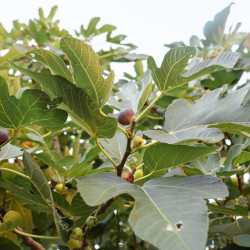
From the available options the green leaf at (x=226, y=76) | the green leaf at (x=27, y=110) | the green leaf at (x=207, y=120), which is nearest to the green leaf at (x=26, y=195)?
the green leaf at (x=27, y=110)

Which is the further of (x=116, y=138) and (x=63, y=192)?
(x=63, y=192)

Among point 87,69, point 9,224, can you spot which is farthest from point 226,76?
point 9,224

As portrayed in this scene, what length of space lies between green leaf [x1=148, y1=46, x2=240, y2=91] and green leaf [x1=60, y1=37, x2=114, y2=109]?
129 millimetres

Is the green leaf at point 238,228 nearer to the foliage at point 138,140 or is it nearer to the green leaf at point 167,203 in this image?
the foliage at point 138,140

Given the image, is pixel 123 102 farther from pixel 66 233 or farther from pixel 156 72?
pixel 66 233

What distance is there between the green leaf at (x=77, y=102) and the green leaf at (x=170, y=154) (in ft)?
0.36

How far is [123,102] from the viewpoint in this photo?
96 cm

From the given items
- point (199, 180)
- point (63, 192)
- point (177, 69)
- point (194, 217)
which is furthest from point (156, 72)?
point (63, 192)

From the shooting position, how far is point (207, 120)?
2.41 feet

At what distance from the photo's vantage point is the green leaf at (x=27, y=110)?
0.76m

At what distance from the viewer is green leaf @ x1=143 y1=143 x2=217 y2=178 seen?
0.70 metres

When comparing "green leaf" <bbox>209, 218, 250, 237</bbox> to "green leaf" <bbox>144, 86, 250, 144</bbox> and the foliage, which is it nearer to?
the foliage

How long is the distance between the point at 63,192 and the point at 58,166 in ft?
0.82

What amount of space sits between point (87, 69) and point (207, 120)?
11.8 inches
